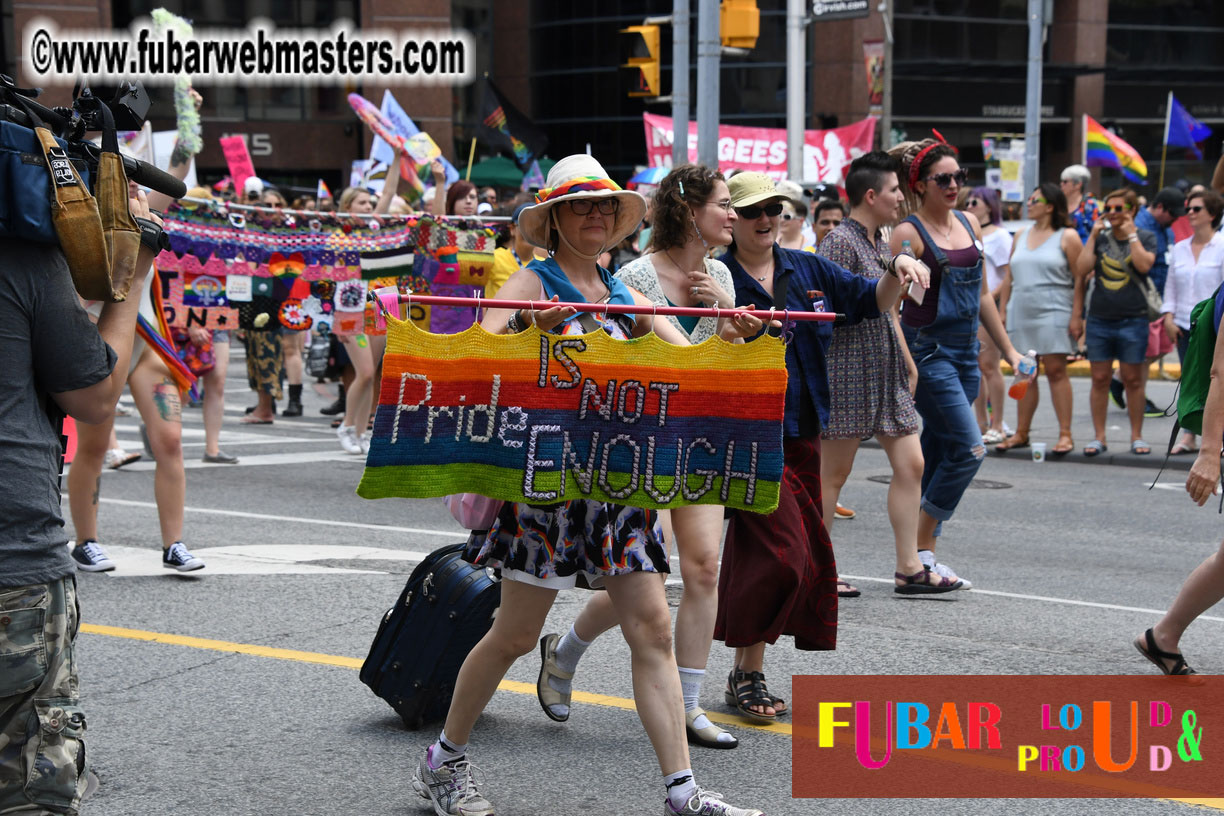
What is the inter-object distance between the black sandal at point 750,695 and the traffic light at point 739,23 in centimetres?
1225

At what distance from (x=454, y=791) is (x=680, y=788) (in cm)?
67

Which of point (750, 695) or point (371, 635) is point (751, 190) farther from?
point (371, 635)

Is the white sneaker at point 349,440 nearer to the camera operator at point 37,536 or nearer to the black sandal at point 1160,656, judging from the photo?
the black sandal at point 1160,656

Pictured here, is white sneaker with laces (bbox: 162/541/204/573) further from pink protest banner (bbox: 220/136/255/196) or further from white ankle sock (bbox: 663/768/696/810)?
pink protest banner (bbox: 220/136/255/196)

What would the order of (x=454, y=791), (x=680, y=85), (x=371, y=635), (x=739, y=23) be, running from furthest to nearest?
1. (x=739, y=23)
2. (x=680, y=85)
3. (x=371, y=635)
4. (x=454, y=791)

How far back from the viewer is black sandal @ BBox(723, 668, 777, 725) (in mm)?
5082

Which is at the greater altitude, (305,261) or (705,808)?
(305,261)

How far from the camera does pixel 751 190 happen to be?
17.5 ft

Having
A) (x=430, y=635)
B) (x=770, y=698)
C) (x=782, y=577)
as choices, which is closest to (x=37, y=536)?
(x=430, y=635)

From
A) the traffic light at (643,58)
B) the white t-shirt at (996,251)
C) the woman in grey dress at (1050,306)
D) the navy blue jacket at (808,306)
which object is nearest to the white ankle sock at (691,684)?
the navy blue jacket at (808,306)

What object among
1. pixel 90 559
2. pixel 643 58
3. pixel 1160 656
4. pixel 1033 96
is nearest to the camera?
pixel 1160 656

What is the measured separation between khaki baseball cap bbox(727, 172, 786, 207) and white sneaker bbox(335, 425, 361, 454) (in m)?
7.48

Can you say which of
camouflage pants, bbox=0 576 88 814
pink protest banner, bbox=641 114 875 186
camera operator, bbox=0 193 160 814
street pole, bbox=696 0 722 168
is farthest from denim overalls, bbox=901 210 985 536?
pink protest banner, bbox=641 114 875 186

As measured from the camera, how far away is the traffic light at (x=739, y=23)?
16438mm
